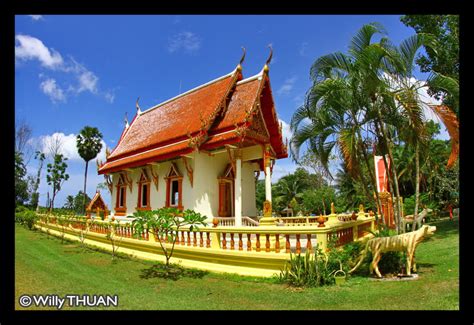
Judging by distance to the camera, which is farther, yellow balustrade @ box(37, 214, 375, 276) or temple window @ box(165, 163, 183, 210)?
temple window @ box(165, 163, 183, 210)

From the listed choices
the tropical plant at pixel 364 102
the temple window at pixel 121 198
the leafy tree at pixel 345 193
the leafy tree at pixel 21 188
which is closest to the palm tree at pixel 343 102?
the tropical plant at pixel 364 102

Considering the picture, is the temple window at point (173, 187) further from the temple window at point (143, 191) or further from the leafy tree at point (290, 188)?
the leafy tree at point (290, 188)

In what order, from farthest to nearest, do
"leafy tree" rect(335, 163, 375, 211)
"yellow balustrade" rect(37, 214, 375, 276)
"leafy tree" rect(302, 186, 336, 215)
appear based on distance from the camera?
"leafy tree" rect(302, 186, 336, 215) → "leafy tree" rect(335, 163, 375, 211) → "yellow balustrade" rect(37, 214, 375, 276)

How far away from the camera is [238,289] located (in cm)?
627

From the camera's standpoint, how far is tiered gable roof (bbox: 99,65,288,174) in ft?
38.9

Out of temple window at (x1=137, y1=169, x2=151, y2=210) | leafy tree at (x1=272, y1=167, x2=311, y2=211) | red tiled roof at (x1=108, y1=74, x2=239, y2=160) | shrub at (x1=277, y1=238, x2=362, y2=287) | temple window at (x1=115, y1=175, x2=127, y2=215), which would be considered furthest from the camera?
leafy tree at (x1=272, y1=167, x2=311, y2=211)

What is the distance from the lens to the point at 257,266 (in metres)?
7.30

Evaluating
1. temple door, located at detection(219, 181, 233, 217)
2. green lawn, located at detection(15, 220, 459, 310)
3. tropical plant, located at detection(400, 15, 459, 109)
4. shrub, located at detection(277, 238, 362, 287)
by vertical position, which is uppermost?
tropical plant, located at detection(400, 15, 459, 109)

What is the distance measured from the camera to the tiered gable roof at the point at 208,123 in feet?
38.9

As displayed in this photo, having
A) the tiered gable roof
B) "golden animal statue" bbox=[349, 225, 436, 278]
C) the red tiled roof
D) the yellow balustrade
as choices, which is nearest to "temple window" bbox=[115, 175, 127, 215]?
the tiered gable roof

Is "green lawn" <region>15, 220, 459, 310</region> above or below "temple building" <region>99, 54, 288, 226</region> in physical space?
below

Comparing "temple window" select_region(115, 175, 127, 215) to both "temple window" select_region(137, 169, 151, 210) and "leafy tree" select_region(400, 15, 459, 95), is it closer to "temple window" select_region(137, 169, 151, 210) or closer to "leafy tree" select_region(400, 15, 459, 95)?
"temple window" select_region(137, 169, 151, 210)

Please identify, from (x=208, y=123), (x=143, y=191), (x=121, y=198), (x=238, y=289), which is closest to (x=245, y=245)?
(x=238, y=289)
